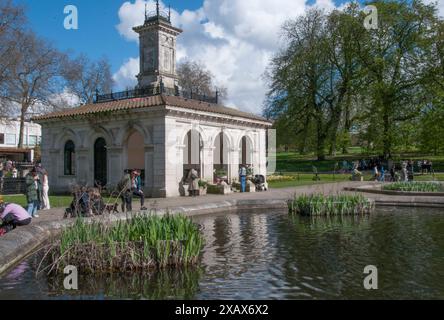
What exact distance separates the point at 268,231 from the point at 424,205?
29.5ft

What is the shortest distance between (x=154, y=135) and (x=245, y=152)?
898 centimetres

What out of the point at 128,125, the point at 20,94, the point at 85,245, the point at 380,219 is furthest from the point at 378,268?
the point at 20,94

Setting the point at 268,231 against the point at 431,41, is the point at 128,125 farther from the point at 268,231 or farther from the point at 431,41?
the point at 431,41

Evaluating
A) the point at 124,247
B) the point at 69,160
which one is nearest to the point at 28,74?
the point at 69,160

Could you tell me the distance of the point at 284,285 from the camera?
7.42m

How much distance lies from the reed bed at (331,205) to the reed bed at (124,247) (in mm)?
7488

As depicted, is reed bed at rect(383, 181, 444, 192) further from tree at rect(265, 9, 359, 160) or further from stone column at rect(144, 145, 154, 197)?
tree at rect(265, 9, 359, 160)

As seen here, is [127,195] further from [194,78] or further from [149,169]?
[194,78]

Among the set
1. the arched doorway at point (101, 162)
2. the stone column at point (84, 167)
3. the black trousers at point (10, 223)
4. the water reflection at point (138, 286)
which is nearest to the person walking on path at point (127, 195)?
the black trousers at point (10, 223)

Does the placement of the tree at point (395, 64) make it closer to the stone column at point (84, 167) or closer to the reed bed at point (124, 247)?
the stone column at point (84, 167)

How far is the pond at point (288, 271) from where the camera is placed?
7043 mm

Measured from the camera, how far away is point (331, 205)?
15.5 meters

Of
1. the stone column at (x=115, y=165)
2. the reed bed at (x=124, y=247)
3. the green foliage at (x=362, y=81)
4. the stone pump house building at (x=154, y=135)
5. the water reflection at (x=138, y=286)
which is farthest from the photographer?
the green foliage at (x=362, y=81)

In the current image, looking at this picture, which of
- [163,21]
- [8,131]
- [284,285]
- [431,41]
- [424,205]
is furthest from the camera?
[8,131]
